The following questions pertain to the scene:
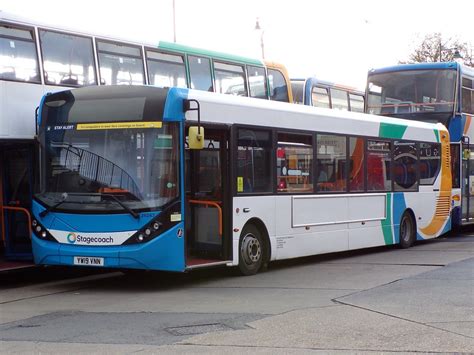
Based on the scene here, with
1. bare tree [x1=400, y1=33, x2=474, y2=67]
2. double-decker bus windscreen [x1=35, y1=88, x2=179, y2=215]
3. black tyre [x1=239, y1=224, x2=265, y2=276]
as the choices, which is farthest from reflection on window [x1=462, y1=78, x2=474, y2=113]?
bare tree [x1=400, y1=33, x2=474, y2=67]

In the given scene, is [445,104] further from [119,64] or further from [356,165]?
[119,64]

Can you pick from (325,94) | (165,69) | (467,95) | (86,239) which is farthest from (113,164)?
(325,94)

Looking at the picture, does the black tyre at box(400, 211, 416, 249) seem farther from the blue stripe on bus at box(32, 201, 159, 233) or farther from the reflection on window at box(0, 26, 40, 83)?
the reflection on window at box(0, 26, 40, 83)

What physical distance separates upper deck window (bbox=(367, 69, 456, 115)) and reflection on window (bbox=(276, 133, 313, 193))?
7.99 metres

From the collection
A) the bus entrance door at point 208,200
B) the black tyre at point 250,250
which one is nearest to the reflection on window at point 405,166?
the black tyre at point 250,250

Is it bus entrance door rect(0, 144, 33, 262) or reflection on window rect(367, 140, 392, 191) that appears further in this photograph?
reflection on window rect(367, 140, 392, 191)

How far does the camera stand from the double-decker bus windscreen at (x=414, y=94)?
68.3 ft

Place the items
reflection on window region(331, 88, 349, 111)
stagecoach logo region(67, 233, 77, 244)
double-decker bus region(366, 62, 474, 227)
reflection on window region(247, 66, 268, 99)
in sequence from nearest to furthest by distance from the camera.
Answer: stagecoach logo region(67, 233, 77, 244) < reflection on window region(247, 66, 268, 99) < double-decker bus region(366, 62, 474, 227) < reflection on window region(331, 88, 349, 111)

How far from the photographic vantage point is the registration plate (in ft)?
35.5

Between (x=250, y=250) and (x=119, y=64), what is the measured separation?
4264mm

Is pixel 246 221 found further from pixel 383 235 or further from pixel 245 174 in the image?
pixel 383 235

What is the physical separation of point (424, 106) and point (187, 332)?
14773mm

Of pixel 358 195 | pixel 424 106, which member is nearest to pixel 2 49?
pixel 358 195

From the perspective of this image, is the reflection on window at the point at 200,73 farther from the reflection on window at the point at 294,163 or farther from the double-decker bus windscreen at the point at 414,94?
the double-decker bus windscreen at the point at 414,94
